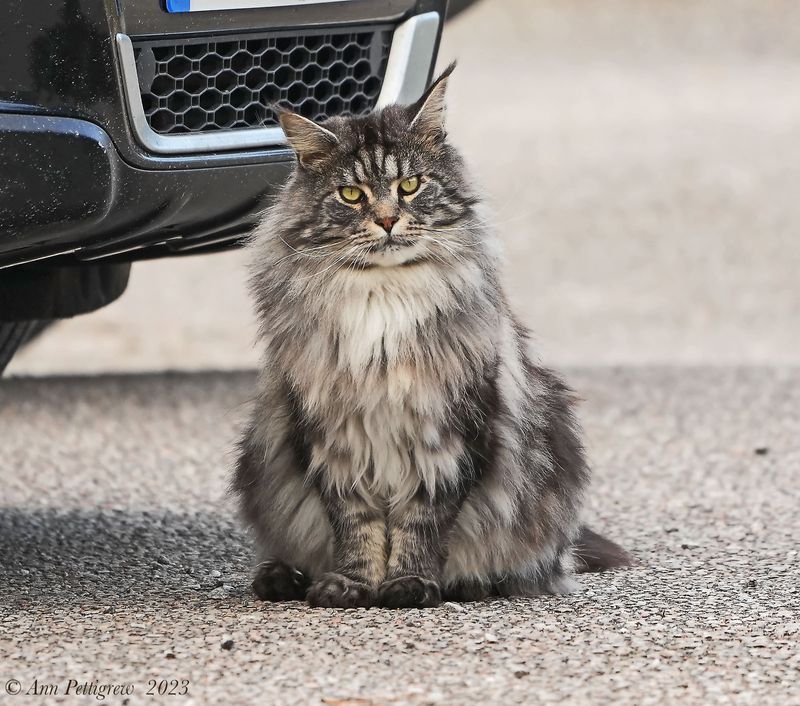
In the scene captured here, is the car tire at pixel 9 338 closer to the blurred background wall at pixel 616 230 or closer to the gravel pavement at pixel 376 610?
the gravel pavement at pixel 376 610

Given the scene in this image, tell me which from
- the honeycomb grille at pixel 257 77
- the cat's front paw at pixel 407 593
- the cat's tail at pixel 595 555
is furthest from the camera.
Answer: the cat's tail at pixel 595 555

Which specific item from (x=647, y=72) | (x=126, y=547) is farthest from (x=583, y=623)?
(x=647, y=72)

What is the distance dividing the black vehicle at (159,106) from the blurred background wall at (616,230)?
198 cm

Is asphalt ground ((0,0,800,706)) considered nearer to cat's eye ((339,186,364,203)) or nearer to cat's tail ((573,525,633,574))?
cat's tail ((573,525,633,574))

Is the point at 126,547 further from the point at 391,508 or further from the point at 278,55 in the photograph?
the point at 278,55

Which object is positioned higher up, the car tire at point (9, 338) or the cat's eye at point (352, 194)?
the cat's eye at point (352, 194)

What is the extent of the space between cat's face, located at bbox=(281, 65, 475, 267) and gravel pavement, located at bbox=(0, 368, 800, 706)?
0.92 m

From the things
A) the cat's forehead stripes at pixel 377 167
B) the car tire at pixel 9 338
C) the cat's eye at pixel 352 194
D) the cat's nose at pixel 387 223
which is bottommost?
the car tire at pixel 9 338

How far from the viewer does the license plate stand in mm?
3467

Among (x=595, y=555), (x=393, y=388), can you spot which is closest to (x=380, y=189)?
(x=393, y=388)

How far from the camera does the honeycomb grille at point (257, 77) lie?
359cm

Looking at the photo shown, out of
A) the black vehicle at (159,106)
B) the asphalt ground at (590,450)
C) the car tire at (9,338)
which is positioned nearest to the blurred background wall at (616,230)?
the asphalt ground at (590,450)

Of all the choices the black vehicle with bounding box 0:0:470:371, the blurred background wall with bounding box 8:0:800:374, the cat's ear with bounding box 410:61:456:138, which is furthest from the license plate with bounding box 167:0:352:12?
the blurred background wall with bounding box 8:0:800:374

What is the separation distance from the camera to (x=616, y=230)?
1178 centimetres
